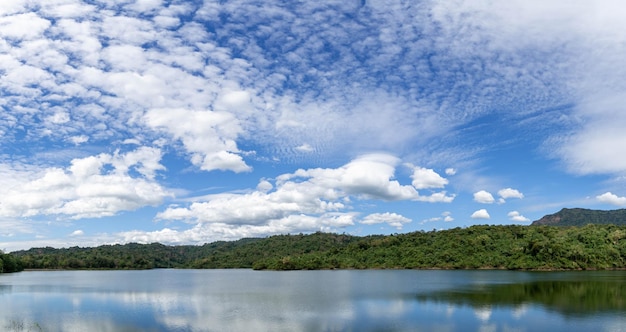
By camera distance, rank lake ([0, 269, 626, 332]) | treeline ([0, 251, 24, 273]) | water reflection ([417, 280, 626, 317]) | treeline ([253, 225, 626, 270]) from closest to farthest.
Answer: lake ([0, 269, 626, 332]), water reflection ([417, 280, 626, 317]), treeline ([253, 225, 626, 270]), treeline ([0, 251, 24, 273])

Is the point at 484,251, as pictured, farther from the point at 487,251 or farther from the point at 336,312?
→ the point at 336,312

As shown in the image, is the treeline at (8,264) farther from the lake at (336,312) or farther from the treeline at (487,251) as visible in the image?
the lake at (336,312)

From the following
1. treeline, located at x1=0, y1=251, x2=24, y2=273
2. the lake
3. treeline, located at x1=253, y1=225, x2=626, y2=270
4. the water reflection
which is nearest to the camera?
the lake

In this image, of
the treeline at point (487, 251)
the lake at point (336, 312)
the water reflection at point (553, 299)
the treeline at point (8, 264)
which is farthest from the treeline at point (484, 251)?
A: the lake at point (336, 312)

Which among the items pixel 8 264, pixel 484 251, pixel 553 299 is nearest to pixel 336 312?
pixel 553 299

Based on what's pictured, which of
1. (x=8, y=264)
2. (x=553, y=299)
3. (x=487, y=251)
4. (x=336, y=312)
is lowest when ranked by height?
(x=8, y=264)

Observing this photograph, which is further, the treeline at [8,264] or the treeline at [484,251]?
the treeline at [8,264]

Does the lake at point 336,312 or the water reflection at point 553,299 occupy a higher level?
the lake at point 336,312

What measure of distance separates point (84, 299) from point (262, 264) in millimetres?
131242

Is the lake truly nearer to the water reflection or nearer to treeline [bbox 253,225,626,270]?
the water reflection

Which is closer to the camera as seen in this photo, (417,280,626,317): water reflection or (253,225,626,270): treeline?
(417,280,626,317): water reflection

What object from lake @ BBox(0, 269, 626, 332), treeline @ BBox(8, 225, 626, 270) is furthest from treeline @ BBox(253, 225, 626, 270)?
lake @ BBox(0, 269, 626, 332)

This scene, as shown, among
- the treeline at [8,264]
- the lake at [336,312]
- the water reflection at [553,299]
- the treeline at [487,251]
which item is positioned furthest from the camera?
the treeline at [8,264]

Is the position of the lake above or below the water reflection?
above
